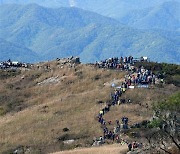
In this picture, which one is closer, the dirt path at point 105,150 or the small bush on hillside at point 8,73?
the dirt path at point 105,150

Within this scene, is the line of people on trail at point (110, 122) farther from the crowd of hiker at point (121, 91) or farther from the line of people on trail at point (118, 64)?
the line of people on trail at point (118, 64)

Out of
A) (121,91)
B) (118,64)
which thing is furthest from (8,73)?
(121,91)

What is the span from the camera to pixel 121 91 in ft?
233

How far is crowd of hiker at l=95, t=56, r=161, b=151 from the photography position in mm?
55438

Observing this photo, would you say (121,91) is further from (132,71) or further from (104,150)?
(104,150)

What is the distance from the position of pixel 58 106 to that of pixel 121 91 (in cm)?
839

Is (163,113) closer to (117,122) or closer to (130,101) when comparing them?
(117,122)

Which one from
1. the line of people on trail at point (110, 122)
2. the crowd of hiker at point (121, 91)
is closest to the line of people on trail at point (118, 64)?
the crowd of hiker at point (121, 91)

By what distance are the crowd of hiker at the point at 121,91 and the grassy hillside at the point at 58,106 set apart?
35.3 inches

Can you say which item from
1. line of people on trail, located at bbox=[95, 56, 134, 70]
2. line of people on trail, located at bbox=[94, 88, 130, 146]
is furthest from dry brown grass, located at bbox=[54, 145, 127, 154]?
line of people on trail, located at bbox=[95, 56, 134, 70]

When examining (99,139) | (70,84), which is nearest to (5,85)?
(70,84)

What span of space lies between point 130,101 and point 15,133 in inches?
590

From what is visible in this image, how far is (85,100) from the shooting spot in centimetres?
7144

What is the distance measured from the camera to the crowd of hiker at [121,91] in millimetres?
55438
